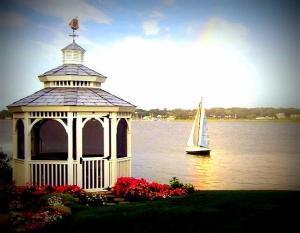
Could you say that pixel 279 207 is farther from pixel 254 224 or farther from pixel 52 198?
pixel 52 198

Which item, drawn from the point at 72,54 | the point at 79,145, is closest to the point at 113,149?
the point at 79,145

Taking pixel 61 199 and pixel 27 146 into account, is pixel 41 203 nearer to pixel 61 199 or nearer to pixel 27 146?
pixel 61 199

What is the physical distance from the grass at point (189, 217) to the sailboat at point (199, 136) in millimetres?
57035

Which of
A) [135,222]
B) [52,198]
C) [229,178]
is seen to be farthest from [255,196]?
[229,178]

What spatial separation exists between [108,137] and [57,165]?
80.1 inches

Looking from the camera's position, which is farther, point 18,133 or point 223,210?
point 18,133

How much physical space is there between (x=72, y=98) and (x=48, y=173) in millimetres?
2755

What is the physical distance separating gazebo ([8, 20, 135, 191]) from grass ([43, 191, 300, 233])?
2.74 meters

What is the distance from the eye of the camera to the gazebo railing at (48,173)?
15903 millimetres

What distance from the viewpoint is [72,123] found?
1606 centimetres

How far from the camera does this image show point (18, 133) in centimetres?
1786

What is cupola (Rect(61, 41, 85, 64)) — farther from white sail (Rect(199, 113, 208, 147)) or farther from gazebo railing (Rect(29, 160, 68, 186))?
white sail (Rect(199, 113, 208, 147))

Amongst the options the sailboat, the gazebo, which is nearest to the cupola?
the gazebo

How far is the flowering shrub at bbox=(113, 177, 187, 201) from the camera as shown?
15.0 m
